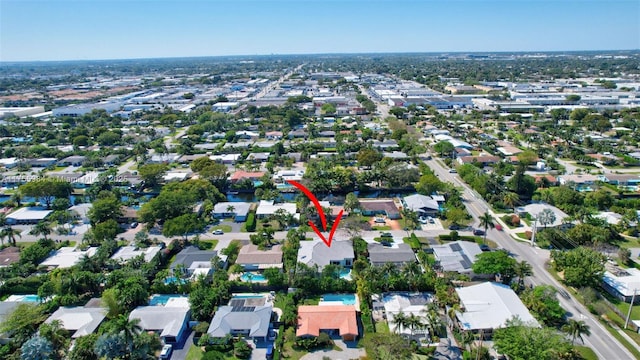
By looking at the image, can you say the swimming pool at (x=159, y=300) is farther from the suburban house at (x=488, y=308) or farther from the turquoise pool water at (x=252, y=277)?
the suburban house at (x=488, y=308)

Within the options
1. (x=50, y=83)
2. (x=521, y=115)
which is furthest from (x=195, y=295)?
(x=50, y=83)

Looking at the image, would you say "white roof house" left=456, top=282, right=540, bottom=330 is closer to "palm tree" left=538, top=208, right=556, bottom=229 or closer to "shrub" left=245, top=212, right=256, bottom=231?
"palm tree" left=538, top=208, right=556, bottom=229

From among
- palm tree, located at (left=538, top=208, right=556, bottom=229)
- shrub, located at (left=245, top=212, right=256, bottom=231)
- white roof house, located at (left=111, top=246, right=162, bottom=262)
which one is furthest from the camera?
shrub, located at (left=245, top=212, right=256, bottom=231)

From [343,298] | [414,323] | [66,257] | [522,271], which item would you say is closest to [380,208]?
[343,298]

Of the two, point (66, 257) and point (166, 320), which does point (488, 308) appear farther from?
point (66, 257)

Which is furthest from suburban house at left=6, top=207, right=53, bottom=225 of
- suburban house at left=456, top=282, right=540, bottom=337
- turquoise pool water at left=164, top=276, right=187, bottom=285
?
suburban house at left=456, top=282, right=540, bottom=337
